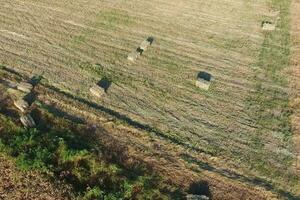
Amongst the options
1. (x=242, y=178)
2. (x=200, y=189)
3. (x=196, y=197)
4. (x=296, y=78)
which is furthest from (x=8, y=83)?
(x=296, y=78)

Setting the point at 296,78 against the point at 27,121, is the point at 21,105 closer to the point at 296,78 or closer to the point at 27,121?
the point at 27,121

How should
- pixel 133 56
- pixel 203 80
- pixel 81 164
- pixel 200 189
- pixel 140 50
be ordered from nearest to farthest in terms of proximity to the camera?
1. pixel 200 189
2. pixel 81 164
3. pixel 203 80
4. pixel 133 56
5. pixel 140 50

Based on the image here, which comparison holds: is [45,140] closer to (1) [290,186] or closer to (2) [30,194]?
(2) [30,194]

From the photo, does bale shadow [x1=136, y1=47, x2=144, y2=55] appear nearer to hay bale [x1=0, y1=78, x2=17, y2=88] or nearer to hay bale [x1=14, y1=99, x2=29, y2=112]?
hay bale [x1=0, y1=78, x2=17, y2=88]

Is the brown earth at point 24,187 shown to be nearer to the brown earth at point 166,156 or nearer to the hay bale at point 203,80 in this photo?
the brown earth at point 166,156

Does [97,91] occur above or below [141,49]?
below

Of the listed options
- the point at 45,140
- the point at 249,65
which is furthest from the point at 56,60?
the point at 249,65

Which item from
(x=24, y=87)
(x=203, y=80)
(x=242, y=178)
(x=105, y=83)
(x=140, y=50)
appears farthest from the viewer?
(x=140, y=50)

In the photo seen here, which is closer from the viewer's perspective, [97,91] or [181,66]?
[97,91]

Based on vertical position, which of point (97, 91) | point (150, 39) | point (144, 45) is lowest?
point (97, 91)

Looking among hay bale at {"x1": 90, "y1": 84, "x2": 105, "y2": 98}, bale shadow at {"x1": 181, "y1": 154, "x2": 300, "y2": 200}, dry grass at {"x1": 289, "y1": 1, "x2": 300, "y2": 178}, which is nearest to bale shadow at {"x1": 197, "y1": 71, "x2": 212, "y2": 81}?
dry grass at {"x1": 289, "y1": 1, "x2": 300, "y2": 178}

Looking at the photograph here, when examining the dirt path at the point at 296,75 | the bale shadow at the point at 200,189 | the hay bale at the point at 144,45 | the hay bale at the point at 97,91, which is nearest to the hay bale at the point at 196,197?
the bale shadow at the point at 200,189
